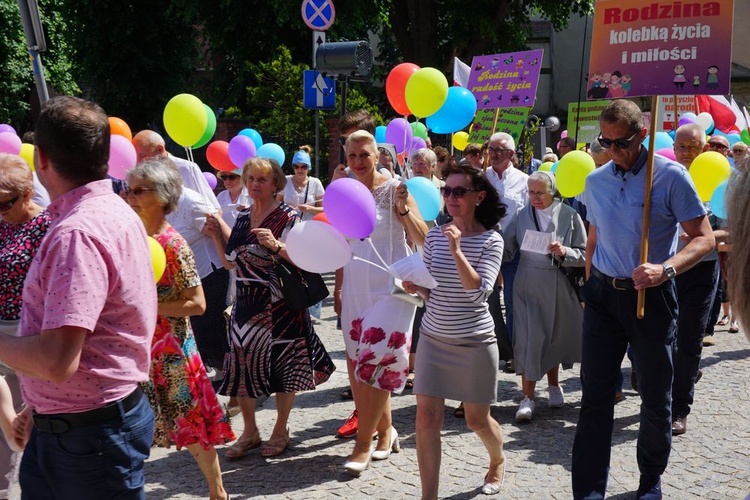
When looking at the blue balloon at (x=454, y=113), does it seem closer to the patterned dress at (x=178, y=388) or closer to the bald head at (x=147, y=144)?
the bald head at (x=147, y=144)

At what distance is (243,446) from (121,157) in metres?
2.25

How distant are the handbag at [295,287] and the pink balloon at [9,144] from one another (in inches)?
118

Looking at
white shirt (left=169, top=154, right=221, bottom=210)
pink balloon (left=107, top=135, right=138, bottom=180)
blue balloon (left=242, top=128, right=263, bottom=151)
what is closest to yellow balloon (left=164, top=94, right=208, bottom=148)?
white shirt (left=169, top=154, right=221, bottom=210)

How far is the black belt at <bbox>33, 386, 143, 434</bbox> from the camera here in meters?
2.63

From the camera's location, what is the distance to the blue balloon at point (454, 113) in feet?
22.8

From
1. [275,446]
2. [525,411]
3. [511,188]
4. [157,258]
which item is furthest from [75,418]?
[511,188]

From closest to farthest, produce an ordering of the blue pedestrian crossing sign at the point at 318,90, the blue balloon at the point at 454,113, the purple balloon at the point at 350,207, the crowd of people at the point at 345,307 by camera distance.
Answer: the crowd of people at the point at 345,307, the purple balloon at the point at 350,207, the blue balloon at the point at 454,113, the blue pedestrian crossing sign at the point at 318,90

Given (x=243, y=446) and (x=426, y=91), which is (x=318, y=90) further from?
(x=243, y=446)

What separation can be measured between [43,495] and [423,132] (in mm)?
6879

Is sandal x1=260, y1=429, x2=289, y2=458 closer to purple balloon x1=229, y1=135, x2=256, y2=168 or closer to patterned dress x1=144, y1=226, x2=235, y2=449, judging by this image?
patterned dress x1=144, y1=226, x2=235, y2=449

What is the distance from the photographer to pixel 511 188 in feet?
24.6

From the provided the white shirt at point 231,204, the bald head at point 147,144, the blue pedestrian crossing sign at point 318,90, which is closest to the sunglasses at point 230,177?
the white shirt at point 231,204

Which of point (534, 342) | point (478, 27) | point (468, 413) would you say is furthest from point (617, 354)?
point (478, 27)

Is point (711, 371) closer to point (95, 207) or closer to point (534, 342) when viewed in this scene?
point (534, 342)
